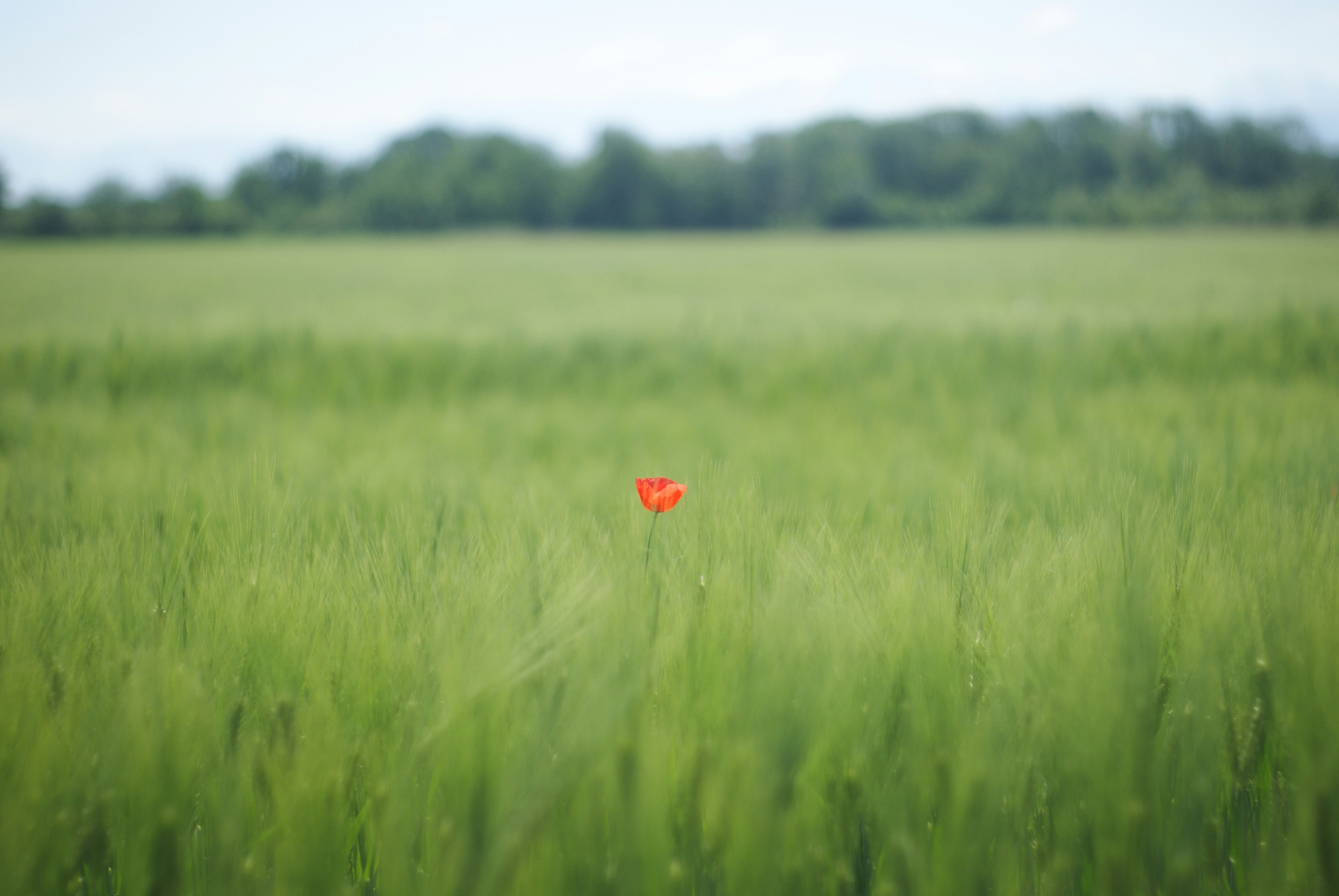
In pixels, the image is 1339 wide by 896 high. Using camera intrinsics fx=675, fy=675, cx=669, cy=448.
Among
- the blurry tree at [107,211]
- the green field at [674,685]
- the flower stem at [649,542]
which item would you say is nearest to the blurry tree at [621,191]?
the blurry tree at [107,211]

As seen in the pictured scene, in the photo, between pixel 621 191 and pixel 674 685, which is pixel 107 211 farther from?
pixel 674 685

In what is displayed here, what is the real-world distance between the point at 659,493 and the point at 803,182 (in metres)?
64.7

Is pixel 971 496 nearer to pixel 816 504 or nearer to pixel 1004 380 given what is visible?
pixel 816 504

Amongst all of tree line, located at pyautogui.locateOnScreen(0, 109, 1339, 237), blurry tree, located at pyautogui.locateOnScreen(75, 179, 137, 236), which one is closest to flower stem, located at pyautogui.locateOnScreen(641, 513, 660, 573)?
tree line, located at pyautogui.locateOnScreen(0, 109, 1339, 237)

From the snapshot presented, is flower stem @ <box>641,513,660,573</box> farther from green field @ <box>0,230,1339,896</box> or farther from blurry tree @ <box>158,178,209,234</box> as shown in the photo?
blurry tree @ <box>158,178,209,234</box>

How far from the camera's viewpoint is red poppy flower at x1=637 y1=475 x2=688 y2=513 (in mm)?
1020

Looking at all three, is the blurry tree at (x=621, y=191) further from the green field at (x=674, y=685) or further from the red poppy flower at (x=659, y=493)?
the red poppy flower at (x=659, y=493)

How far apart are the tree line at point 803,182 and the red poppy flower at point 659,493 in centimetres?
5140

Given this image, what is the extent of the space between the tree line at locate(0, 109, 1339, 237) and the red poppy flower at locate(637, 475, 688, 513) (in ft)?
169

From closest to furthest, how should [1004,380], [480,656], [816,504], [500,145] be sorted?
[480,656], [816,504], [1004,380], [500,145]

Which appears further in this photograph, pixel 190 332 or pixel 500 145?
pixel 500 145

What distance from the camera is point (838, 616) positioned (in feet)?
2.81

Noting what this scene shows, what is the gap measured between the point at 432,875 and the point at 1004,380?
4068mm

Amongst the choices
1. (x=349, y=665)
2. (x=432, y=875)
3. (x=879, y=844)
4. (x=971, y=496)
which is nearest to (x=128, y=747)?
(x=349, y=665)
